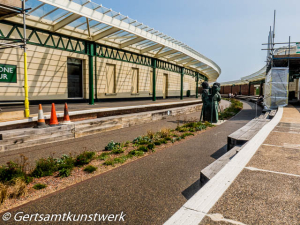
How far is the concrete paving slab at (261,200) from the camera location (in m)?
2.27

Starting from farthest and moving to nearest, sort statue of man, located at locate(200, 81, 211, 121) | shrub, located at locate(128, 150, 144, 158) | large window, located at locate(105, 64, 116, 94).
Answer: large window, located at locate(105, 64, 116, 94) → statue of man, located at locate(200, 81, 211, 121) → shrub, located at locate(128, 150, 144, 158)

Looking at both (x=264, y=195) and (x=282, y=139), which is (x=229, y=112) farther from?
(x=264, y=195)

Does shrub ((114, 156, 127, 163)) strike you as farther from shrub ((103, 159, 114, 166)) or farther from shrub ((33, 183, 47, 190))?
shrub ((33, 183, 47, 190))

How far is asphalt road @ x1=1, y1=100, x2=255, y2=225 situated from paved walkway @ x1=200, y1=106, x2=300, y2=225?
950 mm

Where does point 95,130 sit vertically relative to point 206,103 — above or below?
below

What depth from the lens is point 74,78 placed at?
18797mm

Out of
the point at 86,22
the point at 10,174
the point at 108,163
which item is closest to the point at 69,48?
the point at 86,22

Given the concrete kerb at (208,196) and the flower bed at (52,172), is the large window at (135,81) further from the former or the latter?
the concrete kerb at (208,196)

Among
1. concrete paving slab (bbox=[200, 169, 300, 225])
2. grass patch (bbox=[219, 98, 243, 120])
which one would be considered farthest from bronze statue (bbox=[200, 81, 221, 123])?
concrete paving slab (bbox=[200, 169, 300, 225])

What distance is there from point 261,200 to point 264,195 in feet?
0.47

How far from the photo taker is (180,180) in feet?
14.4

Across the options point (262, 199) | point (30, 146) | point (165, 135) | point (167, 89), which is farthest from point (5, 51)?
point (167, 89)

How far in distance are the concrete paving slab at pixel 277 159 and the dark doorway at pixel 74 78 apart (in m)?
16.6

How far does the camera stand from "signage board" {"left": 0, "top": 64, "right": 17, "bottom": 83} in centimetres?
1380
